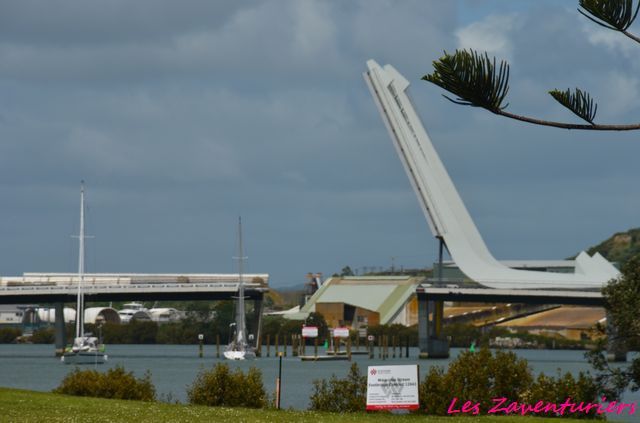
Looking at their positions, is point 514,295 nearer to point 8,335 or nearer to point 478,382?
point 478,382

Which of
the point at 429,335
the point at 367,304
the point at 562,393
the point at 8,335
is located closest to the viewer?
the point at 562,393

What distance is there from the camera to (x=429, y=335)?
87.0 meters

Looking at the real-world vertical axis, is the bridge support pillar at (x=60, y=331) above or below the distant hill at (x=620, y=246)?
below

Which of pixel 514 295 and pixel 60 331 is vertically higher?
pixel 514 295

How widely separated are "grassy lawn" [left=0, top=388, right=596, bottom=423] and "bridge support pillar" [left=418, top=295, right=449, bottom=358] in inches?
2534

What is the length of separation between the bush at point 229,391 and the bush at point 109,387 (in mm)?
1391

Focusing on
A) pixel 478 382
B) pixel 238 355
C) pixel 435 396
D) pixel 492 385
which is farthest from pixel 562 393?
pixel 238 355

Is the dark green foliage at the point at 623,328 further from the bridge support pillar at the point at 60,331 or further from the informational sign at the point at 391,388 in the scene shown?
the bridge support pillar at the point at 60,331

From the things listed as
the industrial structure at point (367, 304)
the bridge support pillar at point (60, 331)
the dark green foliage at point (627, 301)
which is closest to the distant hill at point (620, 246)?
the industrial structure at point (367, 304)

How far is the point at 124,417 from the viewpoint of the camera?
1869 centimetres

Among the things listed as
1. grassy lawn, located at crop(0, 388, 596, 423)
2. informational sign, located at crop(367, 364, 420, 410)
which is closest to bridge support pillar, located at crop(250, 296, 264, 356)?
grassy lawn, located at crop(0, 388, 596, 423)

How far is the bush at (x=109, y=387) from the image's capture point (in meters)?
25.6

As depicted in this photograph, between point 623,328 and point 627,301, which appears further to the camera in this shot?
point 623,328

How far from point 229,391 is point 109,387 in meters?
2.60
